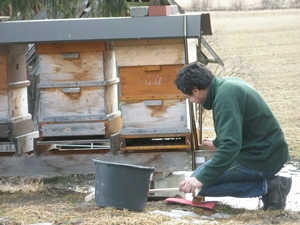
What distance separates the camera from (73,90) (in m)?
6.11

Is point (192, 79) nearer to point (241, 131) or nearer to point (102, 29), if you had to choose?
point (241, 131)

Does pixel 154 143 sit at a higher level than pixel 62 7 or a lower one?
lower

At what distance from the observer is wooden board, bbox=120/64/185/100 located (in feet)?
19.6

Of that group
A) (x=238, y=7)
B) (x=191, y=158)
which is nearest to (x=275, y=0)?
(x=238, y=7)

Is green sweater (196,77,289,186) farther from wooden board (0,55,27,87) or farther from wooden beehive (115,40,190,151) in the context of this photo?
wooden board (0,55,27,87)

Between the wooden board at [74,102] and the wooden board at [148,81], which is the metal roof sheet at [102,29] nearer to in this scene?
the wooden board at [148,81]

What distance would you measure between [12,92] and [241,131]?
109 inches

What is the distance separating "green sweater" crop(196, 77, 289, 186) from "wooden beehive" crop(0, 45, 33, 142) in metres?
2.32

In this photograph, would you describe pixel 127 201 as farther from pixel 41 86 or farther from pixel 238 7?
pixel 238 7

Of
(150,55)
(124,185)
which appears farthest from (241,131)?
(150,55)

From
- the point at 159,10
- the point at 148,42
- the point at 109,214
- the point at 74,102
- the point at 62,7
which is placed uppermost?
the point at 62,7

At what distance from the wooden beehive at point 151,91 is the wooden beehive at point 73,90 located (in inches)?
8.9

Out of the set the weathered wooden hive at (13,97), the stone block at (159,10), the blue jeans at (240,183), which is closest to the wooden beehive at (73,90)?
the weathered wooden hive at (13,97)

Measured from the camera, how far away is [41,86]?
243 inches
